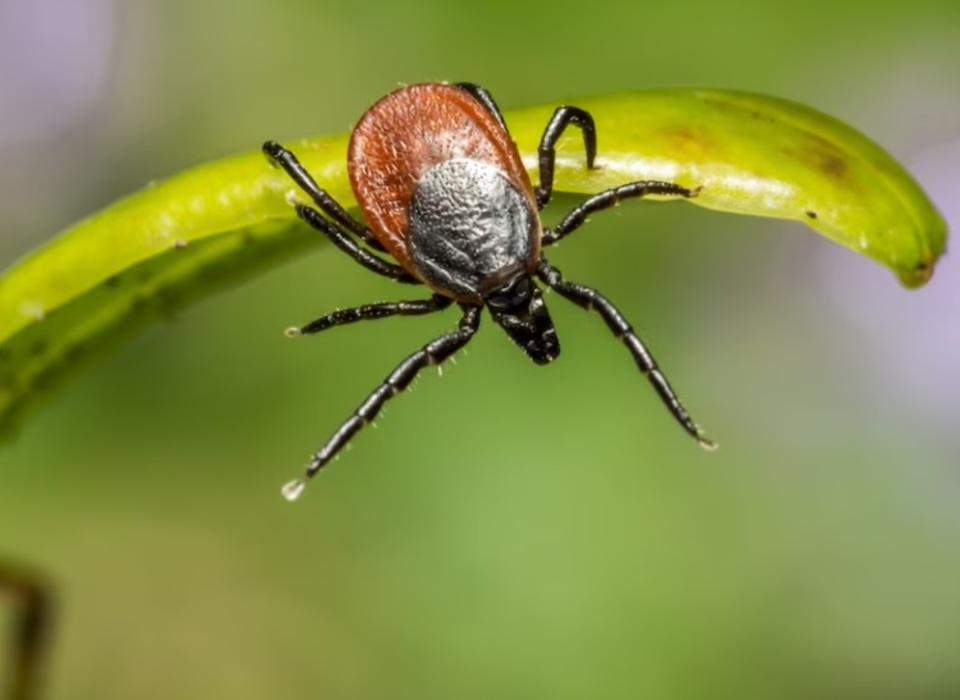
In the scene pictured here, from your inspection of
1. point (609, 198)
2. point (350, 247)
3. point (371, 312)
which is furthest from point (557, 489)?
point (609, 198)

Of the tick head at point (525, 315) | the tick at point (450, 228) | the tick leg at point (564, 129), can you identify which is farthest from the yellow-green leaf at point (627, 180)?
the tick head at point (525, 315)

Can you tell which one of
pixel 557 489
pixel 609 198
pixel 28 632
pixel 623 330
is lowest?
pixel 28 632

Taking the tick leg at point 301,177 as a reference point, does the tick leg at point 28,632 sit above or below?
below

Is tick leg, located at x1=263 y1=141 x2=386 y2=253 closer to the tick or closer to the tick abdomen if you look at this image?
the tick

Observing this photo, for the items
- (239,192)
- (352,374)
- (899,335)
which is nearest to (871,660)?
(899,335)

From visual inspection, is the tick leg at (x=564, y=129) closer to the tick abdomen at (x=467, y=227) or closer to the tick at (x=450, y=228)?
the tick at (x=450, y=228)

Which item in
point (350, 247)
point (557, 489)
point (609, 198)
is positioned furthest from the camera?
point (557, 489)

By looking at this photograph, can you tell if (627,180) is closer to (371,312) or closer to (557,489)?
(371,312)
